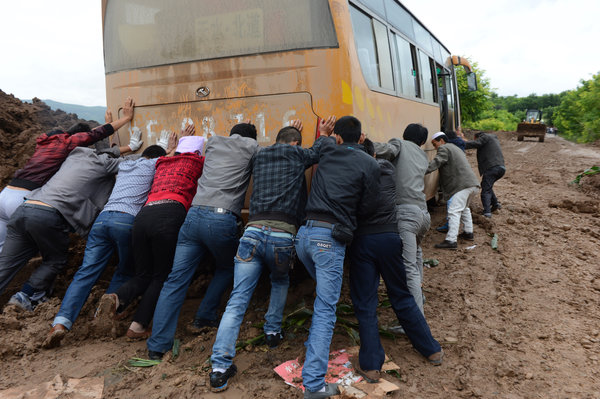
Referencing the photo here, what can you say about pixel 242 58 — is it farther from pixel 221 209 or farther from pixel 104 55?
pixel 104 55

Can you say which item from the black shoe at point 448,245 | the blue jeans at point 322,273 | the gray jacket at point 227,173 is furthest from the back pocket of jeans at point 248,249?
the black shoe at point 448,245

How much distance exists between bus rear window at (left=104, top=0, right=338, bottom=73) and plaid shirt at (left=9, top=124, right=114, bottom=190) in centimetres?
84

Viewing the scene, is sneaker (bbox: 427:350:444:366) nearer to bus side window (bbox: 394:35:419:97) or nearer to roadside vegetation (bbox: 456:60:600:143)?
bus side window (bbox: 394:35:419:97)

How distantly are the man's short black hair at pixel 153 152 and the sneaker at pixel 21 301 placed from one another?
6.08 ft

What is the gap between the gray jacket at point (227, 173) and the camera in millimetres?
3680

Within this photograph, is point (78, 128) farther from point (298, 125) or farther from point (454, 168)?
point (454, 168)

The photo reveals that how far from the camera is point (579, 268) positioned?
553 centimetres

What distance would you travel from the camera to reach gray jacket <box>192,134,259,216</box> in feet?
12.1

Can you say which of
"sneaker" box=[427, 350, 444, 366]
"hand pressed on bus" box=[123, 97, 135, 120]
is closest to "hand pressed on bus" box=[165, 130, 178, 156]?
"hand pressed on bus" box=[123, 97, 135, 120]

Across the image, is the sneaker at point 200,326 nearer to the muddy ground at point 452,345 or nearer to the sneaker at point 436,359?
the muddy ground at point 452,345

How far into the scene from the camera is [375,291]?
3307mm

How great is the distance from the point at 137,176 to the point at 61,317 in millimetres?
1500

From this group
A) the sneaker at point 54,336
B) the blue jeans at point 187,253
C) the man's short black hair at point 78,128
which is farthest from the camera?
the man's short black hair at point 78,128

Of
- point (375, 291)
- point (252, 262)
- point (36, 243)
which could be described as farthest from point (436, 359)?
point (36, 243)
